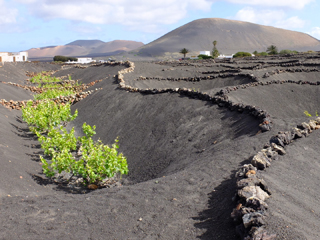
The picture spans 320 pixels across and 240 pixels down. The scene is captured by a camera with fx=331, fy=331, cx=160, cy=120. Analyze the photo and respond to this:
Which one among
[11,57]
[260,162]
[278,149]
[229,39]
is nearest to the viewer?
[260,162]

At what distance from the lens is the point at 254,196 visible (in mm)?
4574

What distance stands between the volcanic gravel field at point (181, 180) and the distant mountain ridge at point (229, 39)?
12488 cm

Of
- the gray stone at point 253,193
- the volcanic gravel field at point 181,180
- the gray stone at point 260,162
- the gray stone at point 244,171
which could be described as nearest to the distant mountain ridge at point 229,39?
the volcanic gravel field at point 181,180

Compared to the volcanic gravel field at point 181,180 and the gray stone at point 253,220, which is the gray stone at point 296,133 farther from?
the gray stone at point 253,220

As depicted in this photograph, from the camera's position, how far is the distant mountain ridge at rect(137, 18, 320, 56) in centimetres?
15175

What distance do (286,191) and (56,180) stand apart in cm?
570

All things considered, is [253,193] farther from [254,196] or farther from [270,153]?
[270,153]

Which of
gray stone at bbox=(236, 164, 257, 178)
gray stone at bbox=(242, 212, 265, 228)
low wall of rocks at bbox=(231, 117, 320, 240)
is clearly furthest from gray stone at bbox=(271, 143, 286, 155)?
gray stone at bbox=(242, 212, 265, 228)

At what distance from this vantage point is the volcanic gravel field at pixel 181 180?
460 cm

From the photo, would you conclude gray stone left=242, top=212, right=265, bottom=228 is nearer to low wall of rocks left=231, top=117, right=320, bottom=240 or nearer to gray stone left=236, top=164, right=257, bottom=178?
low wall of rocks left=231, top=117, right=320, bottom=240

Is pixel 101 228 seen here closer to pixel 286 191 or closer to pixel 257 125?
pixel 286 191

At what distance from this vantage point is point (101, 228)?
480 centimetres

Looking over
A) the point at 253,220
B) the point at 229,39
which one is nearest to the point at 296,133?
the point at 253,220

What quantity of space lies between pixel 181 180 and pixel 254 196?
1.99 m
